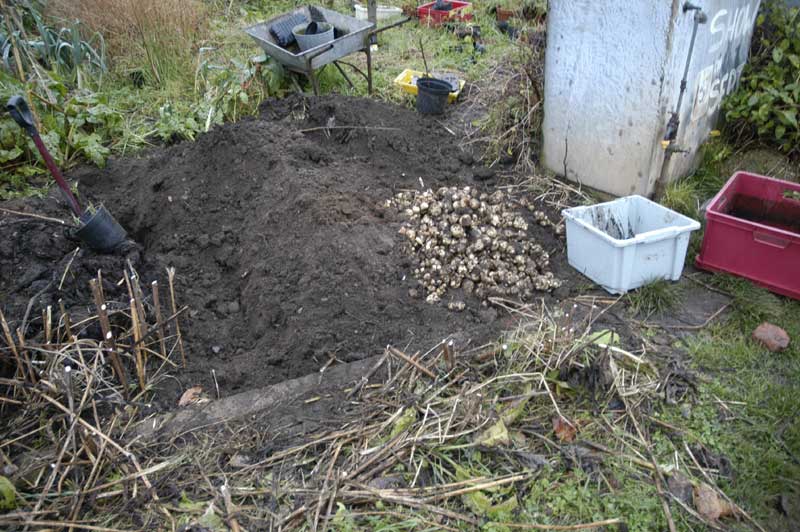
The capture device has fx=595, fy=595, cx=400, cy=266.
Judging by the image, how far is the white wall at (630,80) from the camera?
3.77 m

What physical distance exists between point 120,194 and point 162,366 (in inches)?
92.0

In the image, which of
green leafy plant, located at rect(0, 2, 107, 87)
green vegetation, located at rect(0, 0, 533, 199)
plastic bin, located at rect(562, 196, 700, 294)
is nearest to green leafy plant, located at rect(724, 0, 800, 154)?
plastic bin, located at rect(562, 196, 700, 294)

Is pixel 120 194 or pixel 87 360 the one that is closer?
pixel 87 360

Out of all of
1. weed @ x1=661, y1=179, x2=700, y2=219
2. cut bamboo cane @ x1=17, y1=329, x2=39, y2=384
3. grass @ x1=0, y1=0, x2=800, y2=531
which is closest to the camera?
grass @ x1=0, y1=0, x2=800, y2=531

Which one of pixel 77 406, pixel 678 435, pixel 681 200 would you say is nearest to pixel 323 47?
pixel 681 200

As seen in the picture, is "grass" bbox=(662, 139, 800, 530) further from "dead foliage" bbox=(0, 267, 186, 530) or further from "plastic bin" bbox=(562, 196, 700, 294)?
"dead foliage" bbox=(0, 267, 186, 530)

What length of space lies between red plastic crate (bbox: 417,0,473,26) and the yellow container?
76.6 inches

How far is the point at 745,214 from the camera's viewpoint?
393 centimetres

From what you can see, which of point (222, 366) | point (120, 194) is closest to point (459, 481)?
point (222, 366)

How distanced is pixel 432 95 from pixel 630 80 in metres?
2.14

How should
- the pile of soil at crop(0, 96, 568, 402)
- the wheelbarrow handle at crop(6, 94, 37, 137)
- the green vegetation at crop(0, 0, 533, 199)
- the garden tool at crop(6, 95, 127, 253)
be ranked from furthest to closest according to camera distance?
the green vegetation at crop(0, 0, 533, 199)
the garden tool at crop(6, 95, 127, 253)
the pile of soil at crop(0, 96, 568, 402)
the wheelbarrow handle at crop(6, 94, 37, 137)

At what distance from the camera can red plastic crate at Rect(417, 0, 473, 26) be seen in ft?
27.3

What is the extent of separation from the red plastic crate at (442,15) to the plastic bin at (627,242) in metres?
5.39

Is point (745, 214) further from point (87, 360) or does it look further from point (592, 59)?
point (87, 360)
